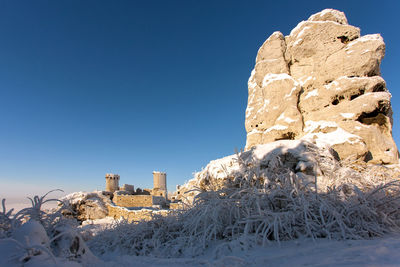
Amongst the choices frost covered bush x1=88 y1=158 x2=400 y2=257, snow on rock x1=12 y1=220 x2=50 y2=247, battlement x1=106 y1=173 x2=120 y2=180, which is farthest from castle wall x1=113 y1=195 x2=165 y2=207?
snow on rock x1=12 y1=220 x2=50 y2=247

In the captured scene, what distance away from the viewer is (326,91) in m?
14.0

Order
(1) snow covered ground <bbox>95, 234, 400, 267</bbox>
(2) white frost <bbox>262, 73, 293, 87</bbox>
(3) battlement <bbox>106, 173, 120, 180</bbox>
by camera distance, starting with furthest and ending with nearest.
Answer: (3) battlement <bbox>106, 173, 120, 180</bbox> → (2) white frost <bbox>262, 73, 293, 87</bbox> → (1) snow covered ground <bbox>95, 234, 400, 267</bbox>

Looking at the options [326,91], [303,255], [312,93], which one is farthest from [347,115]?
[303,255]

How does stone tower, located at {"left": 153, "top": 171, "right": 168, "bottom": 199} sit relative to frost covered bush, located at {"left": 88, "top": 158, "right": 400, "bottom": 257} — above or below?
above

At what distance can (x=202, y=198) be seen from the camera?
93.2 inches

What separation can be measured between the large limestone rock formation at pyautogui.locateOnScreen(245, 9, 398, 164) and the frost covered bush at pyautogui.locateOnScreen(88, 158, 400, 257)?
812 centimetres

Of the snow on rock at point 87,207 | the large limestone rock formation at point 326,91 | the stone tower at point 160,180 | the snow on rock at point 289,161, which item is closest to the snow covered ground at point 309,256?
the snow on rock at point 289,161

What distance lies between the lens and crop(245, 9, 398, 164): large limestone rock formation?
1176 cm

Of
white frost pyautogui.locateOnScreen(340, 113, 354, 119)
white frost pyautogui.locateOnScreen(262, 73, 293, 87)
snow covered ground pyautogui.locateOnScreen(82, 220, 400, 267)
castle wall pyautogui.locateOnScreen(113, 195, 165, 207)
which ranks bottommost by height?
castle wall pyautogui.locateOnScreen(113, 195, 165, 207)

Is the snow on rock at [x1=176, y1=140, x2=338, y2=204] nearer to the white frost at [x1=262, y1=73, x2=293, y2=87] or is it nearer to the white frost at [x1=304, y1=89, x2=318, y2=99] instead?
the white frost at [x1=304, y1=89, x2=318, y2=99]

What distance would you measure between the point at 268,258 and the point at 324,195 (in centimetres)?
112

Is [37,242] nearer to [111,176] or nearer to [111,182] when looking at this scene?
[111,176]

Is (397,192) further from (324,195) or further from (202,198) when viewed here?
(202,198)

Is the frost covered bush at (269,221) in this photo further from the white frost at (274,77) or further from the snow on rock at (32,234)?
the white frost at (274,77)
